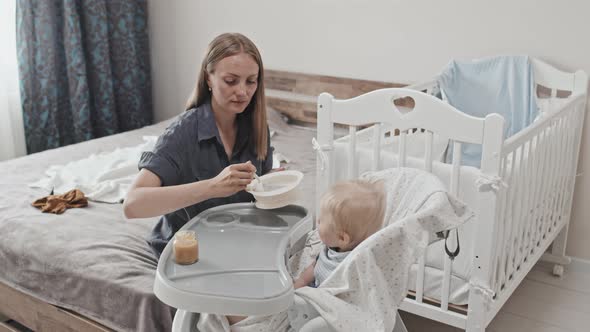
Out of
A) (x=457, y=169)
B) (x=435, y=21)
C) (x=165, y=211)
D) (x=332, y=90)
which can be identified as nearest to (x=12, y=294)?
(x=165, y=211)

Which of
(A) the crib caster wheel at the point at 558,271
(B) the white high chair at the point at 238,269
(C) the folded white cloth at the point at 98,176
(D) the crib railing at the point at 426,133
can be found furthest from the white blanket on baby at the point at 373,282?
(A) the crib caster wheel at the point at 558,271

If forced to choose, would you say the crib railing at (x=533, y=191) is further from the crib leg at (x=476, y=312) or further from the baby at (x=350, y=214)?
the baby at (x=350, y=214)

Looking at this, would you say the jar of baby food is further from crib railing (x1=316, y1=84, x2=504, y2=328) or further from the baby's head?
crib railing (x1=316, y1=84, x2=504, y2=328)

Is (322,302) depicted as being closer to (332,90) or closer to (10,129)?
(332,90)

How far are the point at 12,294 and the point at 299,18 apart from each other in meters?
2.24

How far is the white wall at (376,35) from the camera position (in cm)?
288

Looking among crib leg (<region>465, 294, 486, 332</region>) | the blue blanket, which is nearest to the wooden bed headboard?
the blue blanket

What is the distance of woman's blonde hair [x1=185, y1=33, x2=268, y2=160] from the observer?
1.74m

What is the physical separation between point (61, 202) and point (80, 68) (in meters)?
1.63

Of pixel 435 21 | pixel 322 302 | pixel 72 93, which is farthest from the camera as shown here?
pixel 72 93

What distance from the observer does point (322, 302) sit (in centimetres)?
137

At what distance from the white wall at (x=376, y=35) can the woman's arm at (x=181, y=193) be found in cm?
189

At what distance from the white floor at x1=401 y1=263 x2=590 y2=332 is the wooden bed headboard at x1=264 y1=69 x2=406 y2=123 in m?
1.37

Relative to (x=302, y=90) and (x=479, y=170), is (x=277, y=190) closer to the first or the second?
(x=479, y=170)
